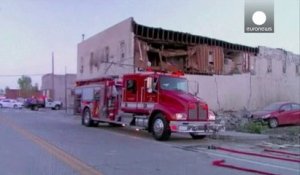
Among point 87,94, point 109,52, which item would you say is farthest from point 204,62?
point 87,94

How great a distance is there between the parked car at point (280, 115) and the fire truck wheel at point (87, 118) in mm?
9463

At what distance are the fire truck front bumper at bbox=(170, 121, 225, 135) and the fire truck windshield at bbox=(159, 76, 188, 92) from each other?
1933 millimetres

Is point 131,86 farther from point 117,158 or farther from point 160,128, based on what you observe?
point 117,158

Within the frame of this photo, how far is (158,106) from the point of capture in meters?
17.8

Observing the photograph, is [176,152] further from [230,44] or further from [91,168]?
[230,44]

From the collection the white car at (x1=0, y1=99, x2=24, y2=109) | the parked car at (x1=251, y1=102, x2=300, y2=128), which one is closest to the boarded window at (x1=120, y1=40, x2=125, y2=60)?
the parked car at (x1=251, y1=102, x2=300, y2=128)

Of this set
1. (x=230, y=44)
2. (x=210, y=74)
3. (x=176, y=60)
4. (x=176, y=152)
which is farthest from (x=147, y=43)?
(x=176, y=152)

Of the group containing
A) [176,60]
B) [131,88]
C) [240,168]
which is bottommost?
[240,168]

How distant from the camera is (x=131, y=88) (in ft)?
64.8

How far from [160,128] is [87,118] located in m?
8.34

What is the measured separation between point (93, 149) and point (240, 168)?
4.89m

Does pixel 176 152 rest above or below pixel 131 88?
below

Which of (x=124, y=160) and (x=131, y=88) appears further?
(x=131, y=88)

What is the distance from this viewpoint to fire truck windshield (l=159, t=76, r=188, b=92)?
18.3 metres
